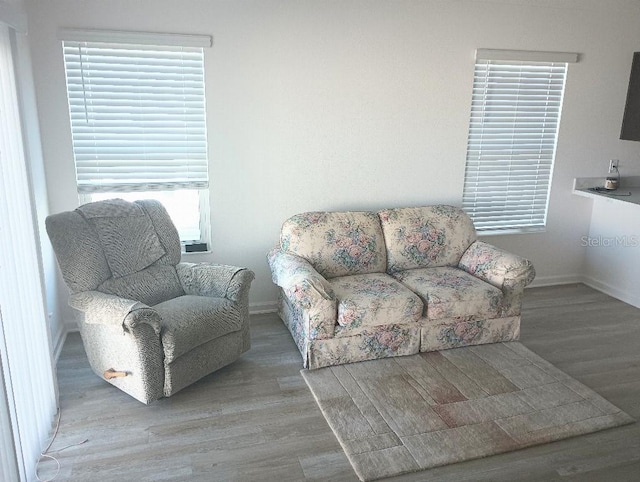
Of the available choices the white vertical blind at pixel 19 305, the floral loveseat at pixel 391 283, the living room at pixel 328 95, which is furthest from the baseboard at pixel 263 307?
the white vertical blind at pixel 19 305

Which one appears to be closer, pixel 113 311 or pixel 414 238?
pixel 113 311

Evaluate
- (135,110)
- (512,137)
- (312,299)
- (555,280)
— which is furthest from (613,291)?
(135,110)

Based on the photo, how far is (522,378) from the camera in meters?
3.12

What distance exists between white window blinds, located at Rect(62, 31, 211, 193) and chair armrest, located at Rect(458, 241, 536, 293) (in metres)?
2.13

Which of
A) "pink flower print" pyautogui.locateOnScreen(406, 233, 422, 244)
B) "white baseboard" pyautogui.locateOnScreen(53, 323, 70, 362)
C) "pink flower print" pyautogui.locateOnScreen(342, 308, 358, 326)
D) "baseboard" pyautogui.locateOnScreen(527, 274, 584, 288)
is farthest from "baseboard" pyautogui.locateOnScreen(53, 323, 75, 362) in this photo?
"baseboard" pyautogui.locateOnScreen(527, 274, 584, 288)

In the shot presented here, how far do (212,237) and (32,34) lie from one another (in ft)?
5.73

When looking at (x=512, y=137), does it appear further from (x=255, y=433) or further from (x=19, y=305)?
(x=19, y=305)

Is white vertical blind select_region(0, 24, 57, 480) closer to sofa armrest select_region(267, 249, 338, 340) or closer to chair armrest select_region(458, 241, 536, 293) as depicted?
sofa armrest select_region(267, 249, 338, 340)

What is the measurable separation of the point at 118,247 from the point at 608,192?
4.02 metres

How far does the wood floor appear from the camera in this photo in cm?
234

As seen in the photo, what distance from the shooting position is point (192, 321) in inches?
111

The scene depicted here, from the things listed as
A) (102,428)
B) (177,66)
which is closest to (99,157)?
(177,66)

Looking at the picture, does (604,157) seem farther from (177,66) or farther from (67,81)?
(67,81)

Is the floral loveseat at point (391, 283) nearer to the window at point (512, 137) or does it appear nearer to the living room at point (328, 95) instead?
the living room at point (328, 95)
